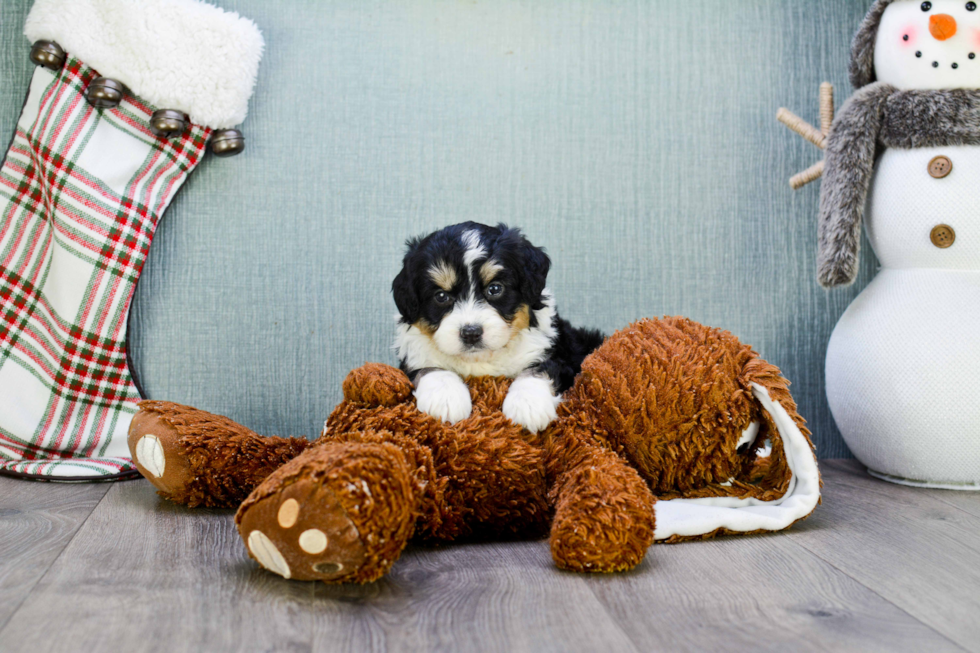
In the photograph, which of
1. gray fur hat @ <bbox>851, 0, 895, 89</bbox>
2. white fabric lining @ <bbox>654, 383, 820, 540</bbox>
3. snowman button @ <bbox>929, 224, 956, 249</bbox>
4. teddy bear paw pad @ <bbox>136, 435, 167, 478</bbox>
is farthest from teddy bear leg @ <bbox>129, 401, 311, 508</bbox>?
gray fur hat @ <bbox>851, 0, 895, 89</bbox>

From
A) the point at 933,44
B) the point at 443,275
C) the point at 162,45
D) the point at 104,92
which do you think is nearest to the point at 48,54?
the point at 104,92

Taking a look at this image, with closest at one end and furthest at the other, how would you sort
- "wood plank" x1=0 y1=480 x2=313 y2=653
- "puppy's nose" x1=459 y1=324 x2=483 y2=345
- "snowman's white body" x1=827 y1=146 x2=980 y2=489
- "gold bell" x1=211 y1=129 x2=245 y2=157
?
"wood plank" x1=0 y1=480 x2=313 y2=653 → "puppy's nose" x1=459 y1=324 x2=483 y2=345 → "snowman's white body" x1=827 y1=146 x2=980 y2=489 → "gold bell" x1=211 y1=129 x2=245 y2=157

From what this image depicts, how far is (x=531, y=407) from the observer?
152cm

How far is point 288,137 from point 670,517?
155 cm

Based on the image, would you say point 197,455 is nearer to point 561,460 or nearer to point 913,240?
point 561,460

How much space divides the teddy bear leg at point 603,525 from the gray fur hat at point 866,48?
1.49 m

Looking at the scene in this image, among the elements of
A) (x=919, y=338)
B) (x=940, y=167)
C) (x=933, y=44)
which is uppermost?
(x=933, y=44)

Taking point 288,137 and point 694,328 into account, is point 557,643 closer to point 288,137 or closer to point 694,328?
point 694,328

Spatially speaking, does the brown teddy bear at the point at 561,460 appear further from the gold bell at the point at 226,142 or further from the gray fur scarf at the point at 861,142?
the gold bell at the point at 226,142

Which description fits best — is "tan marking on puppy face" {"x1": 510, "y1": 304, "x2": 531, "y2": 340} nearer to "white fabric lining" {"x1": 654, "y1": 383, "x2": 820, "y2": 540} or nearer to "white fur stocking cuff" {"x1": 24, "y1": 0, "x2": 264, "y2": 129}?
"white fabric lining" {"x1": 654, "y1": 383, "x2": 820, "y2": 540}

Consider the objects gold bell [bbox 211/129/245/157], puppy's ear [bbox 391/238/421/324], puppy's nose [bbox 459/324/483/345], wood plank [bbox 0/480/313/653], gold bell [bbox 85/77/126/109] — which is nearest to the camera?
wood plank [bbox 0/480/313/653]

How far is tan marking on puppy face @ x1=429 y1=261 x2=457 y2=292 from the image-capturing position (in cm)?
164

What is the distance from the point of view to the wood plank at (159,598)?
98cm

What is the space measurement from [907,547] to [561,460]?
2.26 feet
